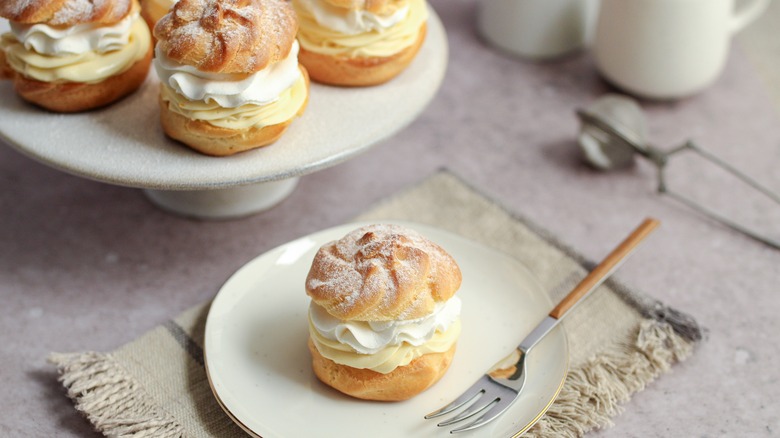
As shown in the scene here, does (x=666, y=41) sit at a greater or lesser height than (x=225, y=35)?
lesser

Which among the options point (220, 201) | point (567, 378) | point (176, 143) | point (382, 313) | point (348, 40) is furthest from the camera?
point (220, 201)

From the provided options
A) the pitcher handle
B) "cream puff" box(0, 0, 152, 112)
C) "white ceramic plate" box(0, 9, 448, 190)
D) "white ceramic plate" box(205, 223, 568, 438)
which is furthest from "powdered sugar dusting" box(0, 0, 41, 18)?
the pitcher handle

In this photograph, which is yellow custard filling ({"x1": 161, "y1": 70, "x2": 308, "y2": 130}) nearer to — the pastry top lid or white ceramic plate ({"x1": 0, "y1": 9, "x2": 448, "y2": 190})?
white ceramic plate ({"x1": 0, "y1": 9, "x2": 448, "y2": 190})

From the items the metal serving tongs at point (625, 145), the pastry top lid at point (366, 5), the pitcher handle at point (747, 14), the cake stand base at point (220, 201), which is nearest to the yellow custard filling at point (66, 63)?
the cake stand base at point (220, 201)

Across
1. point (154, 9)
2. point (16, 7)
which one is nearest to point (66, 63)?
point (16, 7)

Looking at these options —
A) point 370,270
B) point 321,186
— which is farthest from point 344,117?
point 370,270

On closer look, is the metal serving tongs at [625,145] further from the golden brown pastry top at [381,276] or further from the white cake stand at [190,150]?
the golden brown pastry top at [381,276]

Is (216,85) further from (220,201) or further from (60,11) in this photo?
(220,201)
